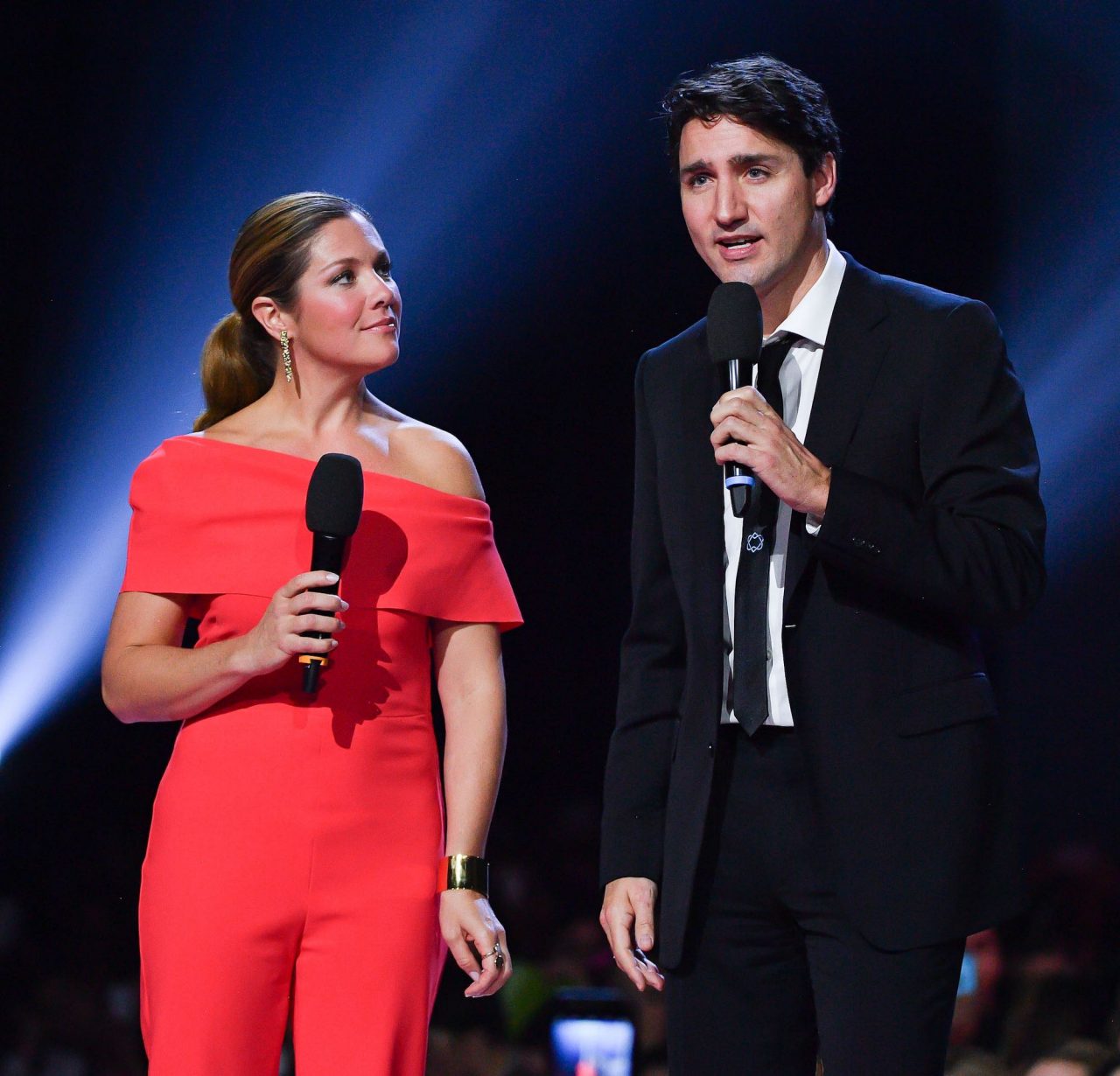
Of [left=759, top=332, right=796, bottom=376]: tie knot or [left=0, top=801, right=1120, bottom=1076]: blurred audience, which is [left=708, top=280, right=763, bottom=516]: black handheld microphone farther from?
[left=0, top=801, right=1120, bottom=1076]: blurred audience

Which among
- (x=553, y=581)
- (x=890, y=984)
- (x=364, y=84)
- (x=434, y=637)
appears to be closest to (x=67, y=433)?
(x=364, y=84)

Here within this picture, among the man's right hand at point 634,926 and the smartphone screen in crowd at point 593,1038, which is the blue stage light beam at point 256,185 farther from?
the man's right hand at point 634,926

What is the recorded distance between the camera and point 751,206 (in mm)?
2029

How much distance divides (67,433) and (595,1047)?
2.01 metres

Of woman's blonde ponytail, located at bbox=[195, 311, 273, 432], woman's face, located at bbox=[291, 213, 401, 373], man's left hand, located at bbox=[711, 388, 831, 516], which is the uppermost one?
woman's face, located at bbox=[291, 213, 401, 373]

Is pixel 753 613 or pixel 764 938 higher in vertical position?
pixel 753 613

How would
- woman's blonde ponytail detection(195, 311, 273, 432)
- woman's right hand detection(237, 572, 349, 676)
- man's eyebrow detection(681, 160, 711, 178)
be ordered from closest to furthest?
woman's right hand detection(237, 572, 349, 676) < man's eyebrow detection(681, 160, 711, 178) < woman's blonde ponytail detection(195, 311, 273, 432)

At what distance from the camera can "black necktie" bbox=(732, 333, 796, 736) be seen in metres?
1.85

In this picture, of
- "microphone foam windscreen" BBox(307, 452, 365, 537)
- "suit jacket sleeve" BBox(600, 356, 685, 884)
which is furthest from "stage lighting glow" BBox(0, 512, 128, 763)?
"suit jacket sleeve" BBox(600, 356, 685, 884)

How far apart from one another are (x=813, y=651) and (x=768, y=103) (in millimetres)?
758

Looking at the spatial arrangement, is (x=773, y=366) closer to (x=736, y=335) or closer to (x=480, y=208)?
(x=736, y=335)

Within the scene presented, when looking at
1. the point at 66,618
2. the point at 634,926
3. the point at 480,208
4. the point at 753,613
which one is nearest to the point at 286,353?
the point at 753,613

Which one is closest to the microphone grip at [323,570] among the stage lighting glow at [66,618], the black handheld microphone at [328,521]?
the black handheld microphone at [328,521]

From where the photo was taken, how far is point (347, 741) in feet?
7.02
